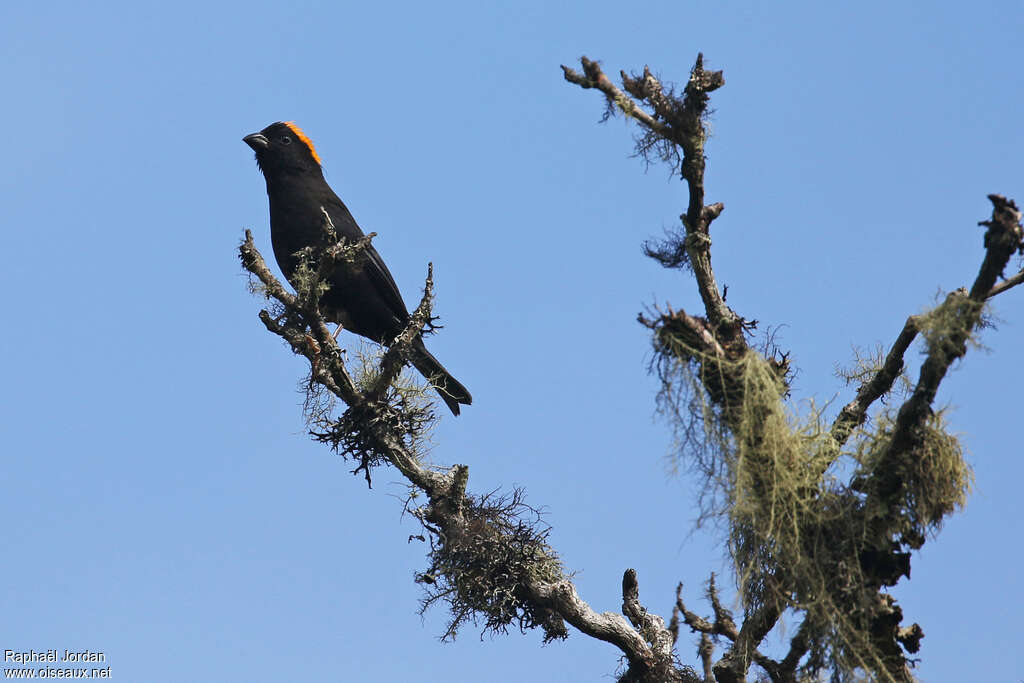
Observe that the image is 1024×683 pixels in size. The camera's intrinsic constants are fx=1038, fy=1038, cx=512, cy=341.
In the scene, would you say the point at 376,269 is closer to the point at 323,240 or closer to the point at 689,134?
the point at 323,240

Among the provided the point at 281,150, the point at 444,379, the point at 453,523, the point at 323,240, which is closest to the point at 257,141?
the point at 281,150

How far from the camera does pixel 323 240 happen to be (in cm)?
614

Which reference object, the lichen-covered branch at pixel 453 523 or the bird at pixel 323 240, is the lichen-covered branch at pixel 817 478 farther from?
the bird at pixel 323 240

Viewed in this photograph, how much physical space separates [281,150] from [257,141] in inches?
7.0

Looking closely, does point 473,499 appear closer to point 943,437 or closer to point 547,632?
point 547,632

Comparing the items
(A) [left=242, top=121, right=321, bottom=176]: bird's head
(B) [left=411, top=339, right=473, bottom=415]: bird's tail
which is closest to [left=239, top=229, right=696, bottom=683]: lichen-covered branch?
(B) [left=411, top=339, right=473, bottom=415]: bird's tail

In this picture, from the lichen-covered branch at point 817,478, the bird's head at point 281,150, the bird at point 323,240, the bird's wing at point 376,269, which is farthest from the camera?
the bird's head at point 281,150

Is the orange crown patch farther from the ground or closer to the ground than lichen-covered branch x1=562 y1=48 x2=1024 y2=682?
farther from the ground

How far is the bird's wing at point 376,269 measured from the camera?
21.3ft

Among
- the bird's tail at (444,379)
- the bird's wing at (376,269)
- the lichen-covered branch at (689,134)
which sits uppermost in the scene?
the bird's wing at (376,269)

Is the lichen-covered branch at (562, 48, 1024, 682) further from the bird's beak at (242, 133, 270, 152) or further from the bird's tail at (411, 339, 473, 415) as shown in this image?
the bird's beak at (242, 133, 270, 152)

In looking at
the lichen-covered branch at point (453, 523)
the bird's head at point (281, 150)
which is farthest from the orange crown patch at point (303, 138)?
the lichen-covered branch at point (453, 523)

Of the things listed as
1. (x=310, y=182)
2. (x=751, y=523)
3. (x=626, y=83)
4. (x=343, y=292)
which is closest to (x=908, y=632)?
(x=751, y=523)

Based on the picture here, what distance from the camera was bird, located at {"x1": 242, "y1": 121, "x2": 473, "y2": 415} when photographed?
248 inches
